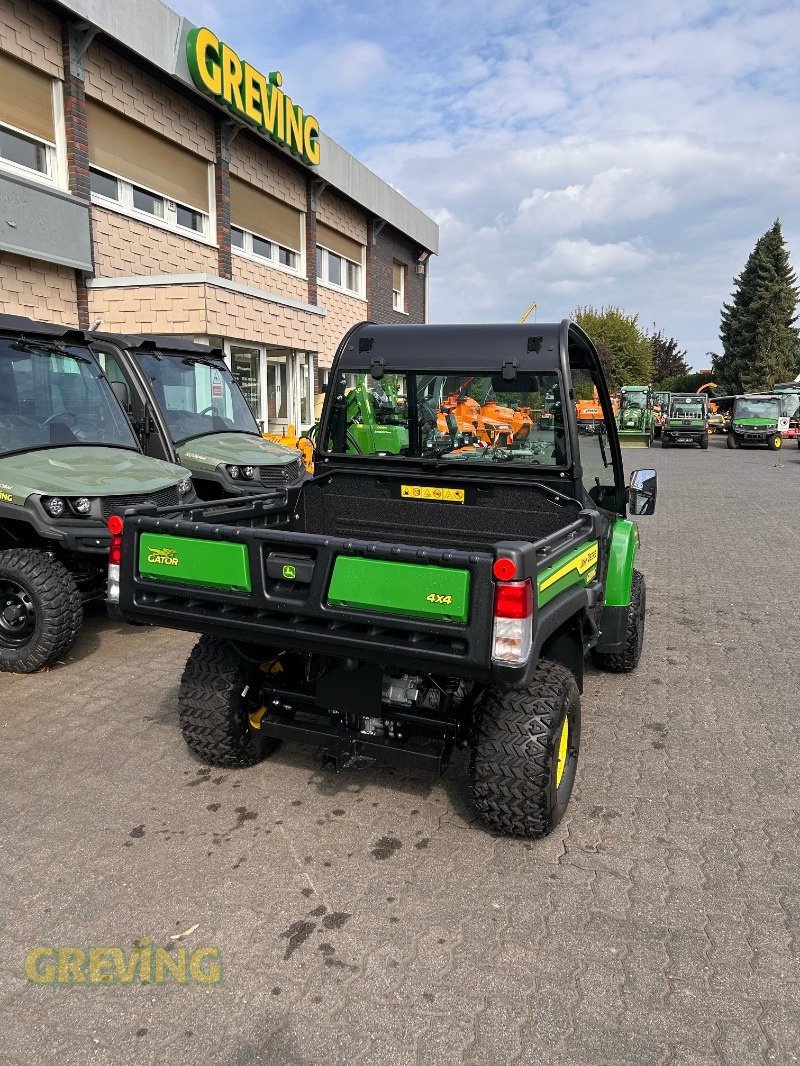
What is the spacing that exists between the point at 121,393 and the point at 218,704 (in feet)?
13.3

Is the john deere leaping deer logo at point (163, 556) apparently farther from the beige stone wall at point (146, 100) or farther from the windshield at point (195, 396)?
the beige stone wall at point (146, 100)

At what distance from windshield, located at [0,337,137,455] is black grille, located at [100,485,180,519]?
80cm

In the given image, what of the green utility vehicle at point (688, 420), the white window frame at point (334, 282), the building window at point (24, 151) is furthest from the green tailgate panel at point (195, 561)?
the green utility vehicle at point (688, 420)

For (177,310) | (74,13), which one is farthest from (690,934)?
(74,13)

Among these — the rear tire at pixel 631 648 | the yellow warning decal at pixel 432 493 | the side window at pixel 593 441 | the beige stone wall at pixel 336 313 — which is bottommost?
the rear tire at pixel 631 648

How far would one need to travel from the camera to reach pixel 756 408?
3103 cm

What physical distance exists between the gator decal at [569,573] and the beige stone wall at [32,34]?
11077mm

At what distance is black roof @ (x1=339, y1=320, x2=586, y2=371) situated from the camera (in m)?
4.04

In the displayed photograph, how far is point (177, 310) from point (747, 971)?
37.1ft

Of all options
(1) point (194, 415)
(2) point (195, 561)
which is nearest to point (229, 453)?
(1) point (194, 415)

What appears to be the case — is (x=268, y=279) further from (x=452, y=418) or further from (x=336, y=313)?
(x=452, y=418)

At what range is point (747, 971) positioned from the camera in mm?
2438

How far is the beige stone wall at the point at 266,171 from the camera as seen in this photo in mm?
15880

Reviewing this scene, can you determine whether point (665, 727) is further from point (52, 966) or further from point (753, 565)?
point (753, 565)
